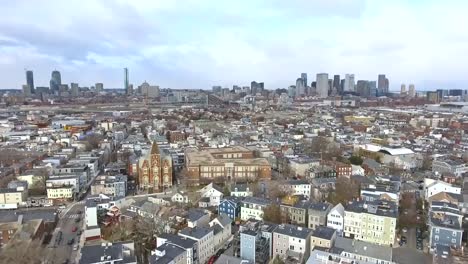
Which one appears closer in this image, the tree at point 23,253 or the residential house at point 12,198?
the tree at point 23,253

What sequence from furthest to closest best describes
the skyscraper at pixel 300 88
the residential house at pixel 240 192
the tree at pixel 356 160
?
the skyscraper at pixel 300 88
the tree at pixel 356 160
the residential house at pixel 240 192

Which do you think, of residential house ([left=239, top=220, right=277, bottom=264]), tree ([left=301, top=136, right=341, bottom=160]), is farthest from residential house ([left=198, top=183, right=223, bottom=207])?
tree ([left=301, top=136, right=341, bottom=160])

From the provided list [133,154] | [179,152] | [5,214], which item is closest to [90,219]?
[5,214]

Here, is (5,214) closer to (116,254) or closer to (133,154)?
(116,254)

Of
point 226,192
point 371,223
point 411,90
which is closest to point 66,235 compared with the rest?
point 226,192

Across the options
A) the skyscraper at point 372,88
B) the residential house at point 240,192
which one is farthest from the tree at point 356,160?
the skyscraper at point 372,88

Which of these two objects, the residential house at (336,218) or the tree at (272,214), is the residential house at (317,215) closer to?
the residential house at (336,218)
